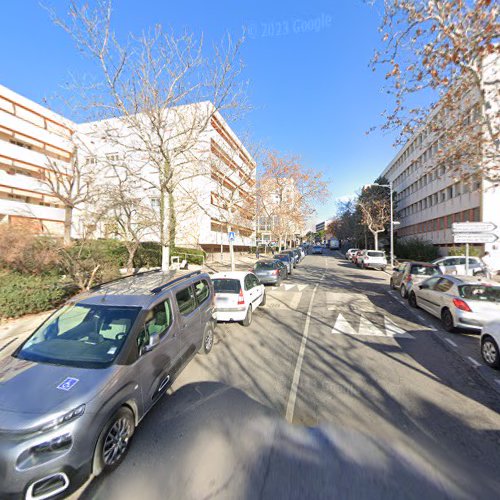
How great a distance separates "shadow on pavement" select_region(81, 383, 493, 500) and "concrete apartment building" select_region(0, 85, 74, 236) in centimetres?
2447

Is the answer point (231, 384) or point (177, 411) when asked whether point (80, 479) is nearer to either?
point (177, 411)

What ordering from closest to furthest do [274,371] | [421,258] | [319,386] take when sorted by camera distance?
1. [319,386]
2. [274,371]
3. [421,258]

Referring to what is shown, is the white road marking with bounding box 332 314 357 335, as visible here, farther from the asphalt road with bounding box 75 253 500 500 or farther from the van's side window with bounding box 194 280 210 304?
the van's side window with bounding box 194 280 210 304

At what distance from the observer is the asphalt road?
229 centimetres

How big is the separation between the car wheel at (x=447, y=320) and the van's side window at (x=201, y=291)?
602 centimetres

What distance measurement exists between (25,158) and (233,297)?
28.9m

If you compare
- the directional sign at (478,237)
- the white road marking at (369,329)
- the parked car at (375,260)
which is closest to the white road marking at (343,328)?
the white road marking at (369,329)

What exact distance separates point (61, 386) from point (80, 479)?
785mm

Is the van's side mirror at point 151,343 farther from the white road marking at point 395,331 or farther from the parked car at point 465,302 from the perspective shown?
the parked car at point 465,302

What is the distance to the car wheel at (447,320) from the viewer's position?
243 inches

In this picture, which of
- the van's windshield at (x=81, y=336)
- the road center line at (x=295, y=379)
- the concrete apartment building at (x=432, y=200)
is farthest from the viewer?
the concrete apartment building at (x=432, y=200)

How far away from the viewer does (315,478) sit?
2338 millimetres

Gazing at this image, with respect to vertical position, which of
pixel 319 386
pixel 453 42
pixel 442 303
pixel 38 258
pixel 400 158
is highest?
Result: pixel 400 158

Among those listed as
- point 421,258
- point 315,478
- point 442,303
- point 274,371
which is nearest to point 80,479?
point 315,478
